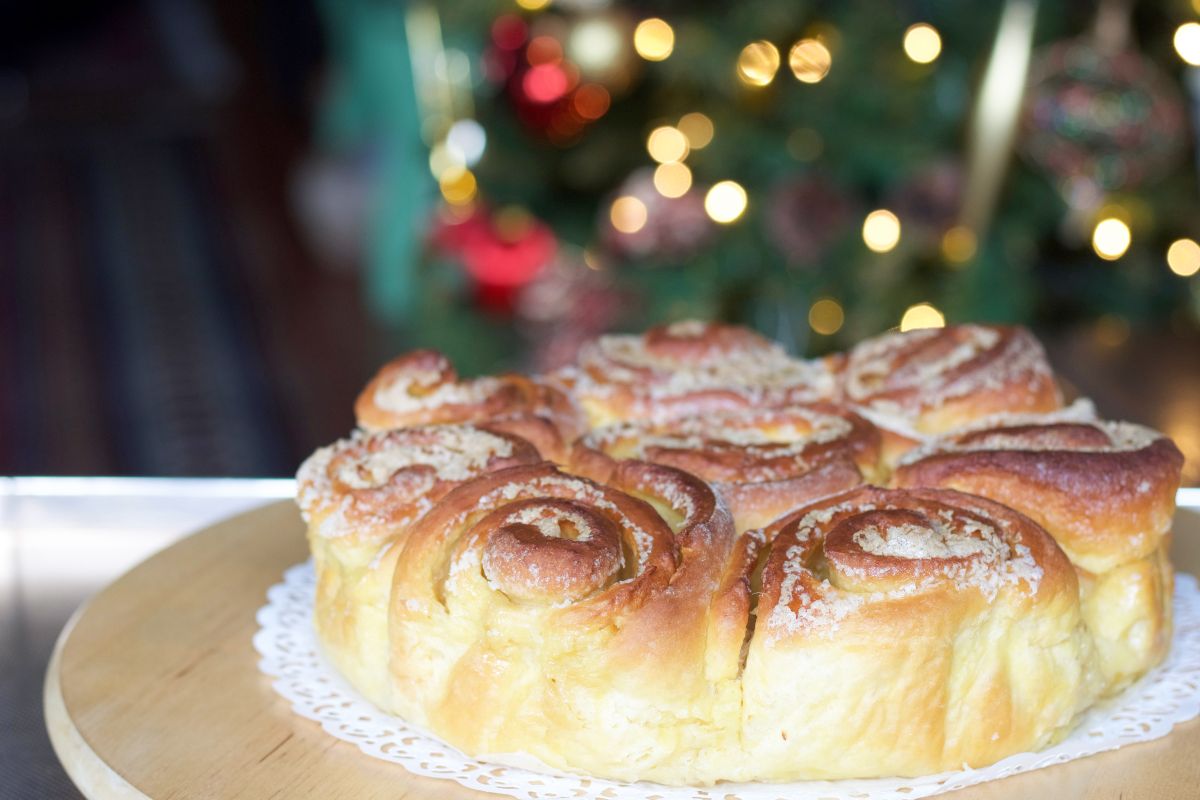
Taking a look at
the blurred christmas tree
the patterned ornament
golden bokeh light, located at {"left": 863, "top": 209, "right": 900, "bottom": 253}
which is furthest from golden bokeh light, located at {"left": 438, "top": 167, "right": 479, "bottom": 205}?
the patterned ornament

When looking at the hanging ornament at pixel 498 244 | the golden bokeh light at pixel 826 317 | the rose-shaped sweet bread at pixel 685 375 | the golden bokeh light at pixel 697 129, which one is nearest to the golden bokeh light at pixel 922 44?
the golden bokeh light at pixel 697 129

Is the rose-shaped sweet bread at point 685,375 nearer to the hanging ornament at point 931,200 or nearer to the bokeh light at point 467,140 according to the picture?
the hanging ornament at point 931,200

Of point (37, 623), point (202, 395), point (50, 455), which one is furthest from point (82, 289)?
point (37, 623)

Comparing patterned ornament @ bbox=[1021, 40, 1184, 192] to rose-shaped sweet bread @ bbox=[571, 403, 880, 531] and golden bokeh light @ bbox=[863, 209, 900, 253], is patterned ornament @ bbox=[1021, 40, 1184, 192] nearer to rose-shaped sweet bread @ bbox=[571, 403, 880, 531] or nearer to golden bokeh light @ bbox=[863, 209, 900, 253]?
golden bokeh light @ bbox=[863, 209, 900, 253]

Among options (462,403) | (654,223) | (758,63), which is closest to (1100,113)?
(758,63)

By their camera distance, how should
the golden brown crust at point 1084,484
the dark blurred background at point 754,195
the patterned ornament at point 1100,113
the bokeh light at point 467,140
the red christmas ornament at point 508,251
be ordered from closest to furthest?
the golden brown crust at point 1084,484 → the patterned ornament at point 1100,113 → the dark blurred background at point 754,195 → the bokeh light at point 467,140 → the red christmas ornament at point 508,251

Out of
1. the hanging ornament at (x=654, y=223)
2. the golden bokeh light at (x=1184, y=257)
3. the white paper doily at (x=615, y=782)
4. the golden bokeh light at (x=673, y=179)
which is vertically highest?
the golden bokeh light at (x=673, y=179)

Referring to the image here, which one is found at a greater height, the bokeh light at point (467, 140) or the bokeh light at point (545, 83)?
the bokeh light at point (545, 83)
